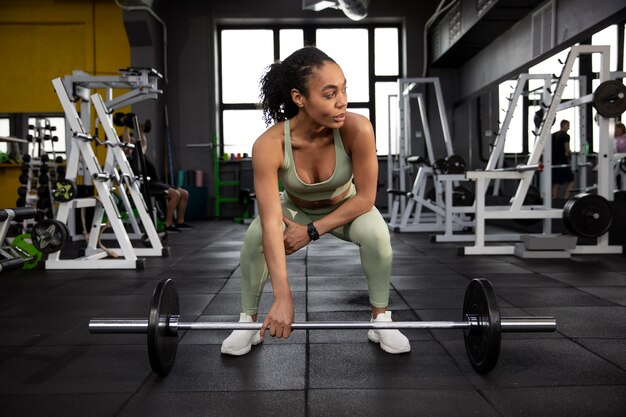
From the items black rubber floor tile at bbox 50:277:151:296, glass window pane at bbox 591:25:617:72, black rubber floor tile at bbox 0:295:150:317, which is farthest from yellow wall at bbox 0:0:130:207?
glass window pane at bbox 591:25:617:72

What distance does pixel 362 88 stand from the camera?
25.6ft

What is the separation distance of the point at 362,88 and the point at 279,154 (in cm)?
673

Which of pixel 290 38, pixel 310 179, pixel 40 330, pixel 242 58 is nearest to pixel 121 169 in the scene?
pixel 40 330

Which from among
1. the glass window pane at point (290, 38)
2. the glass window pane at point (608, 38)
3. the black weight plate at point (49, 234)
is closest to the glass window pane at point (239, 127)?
the glass window pane at point (290, 38)

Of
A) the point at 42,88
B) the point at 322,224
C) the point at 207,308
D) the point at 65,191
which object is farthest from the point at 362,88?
the point at 322,224

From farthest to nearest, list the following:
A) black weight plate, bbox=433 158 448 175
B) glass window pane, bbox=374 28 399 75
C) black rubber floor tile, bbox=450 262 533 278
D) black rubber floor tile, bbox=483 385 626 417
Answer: glass window pane, bbox=374 28 399 75 → black weight plate, bbox=433 158 448 175 → black rubber floor tile, bbox=450 262 533 278 → black rubber floor tile, bbox=483 385 626 417

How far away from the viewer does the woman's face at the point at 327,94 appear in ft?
4.02

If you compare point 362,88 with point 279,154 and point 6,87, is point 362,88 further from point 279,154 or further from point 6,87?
point 279,154

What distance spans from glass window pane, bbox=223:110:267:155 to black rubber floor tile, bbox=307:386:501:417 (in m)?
6.73

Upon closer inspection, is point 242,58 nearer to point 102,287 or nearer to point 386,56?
point 386,56

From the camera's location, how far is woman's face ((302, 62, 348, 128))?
1.22 meters

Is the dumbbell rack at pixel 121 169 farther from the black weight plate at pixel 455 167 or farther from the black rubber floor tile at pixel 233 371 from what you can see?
the black weight plate at pixel 455 167

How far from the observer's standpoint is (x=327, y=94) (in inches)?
48.4

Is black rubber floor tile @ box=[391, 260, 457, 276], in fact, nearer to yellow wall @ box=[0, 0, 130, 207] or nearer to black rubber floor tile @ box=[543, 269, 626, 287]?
black rubber floor tile @ box=[543, 269, 626, 287]
